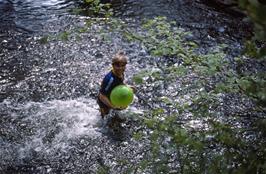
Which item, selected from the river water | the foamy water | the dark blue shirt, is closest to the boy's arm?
the dark blue shirt

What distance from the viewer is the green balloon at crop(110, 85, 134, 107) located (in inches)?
224

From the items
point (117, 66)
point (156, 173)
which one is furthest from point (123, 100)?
point (156, 173)

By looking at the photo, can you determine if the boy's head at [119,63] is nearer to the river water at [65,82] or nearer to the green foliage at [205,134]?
the river water at [65,82]

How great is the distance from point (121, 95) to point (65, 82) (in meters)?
2.32

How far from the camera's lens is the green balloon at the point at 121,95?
18.7 ft

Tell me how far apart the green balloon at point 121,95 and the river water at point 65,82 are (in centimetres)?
16

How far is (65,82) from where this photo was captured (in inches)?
304

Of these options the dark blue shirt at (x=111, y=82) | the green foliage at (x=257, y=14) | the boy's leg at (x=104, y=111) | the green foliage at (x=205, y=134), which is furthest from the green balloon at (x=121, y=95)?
the green foliage at (x=257, y=14)

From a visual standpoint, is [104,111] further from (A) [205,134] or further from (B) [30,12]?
(B) [30,12]

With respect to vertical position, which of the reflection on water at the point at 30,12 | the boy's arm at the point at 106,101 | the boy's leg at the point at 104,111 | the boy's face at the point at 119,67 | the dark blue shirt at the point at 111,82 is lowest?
the boy's leg at the point at 104,111

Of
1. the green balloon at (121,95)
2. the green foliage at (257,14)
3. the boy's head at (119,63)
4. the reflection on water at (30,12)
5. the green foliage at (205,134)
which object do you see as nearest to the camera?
the green foliage at (257,14)

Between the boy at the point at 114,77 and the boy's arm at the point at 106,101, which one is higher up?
the boy at the point at 114,77

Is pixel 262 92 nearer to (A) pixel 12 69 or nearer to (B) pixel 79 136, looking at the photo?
(B) pixel 79 136

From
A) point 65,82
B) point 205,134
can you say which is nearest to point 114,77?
point 65,82
